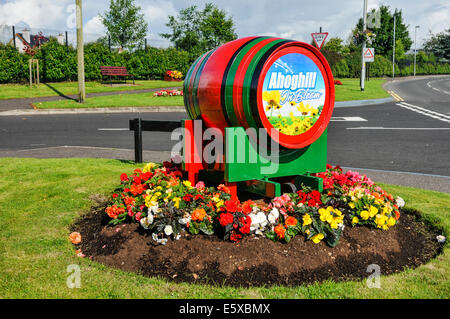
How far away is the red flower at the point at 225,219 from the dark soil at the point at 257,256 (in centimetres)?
22

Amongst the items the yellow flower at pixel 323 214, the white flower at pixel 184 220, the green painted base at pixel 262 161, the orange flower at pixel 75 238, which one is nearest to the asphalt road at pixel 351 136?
the green painted base at pixel 262 161

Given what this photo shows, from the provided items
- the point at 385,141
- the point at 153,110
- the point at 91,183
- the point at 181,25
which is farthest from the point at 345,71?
the point at 91,183

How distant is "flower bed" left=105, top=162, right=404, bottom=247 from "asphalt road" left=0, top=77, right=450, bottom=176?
412cm

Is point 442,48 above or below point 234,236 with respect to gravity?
above

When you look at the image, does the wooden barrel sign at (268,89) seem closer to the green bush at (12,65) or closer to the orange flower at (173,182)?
the orange flower at (173,182)

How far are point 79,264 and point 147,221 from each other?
692mm

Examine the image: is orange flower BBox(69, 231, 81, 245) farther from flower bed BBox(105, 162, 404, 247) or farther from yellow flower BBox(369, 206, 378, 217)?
yellow flower BBox(369, 206, 378, 217)

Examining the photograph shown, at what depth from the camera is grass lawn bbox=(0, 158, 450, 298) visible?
3186 millimetres

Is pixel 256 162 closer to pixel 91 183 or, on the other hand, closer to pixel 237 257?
pixel 237 257

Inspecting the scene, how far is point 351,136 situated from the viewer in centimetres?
1182

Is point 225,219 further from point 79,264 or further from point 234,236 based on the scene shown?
point 79,264

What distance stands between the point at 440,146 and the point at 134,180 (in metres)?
8.16

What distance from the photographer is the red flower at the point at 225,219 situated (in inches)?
145

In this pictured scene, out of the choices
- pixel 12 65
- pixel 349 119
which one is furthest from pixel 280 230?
pixel 12 65
